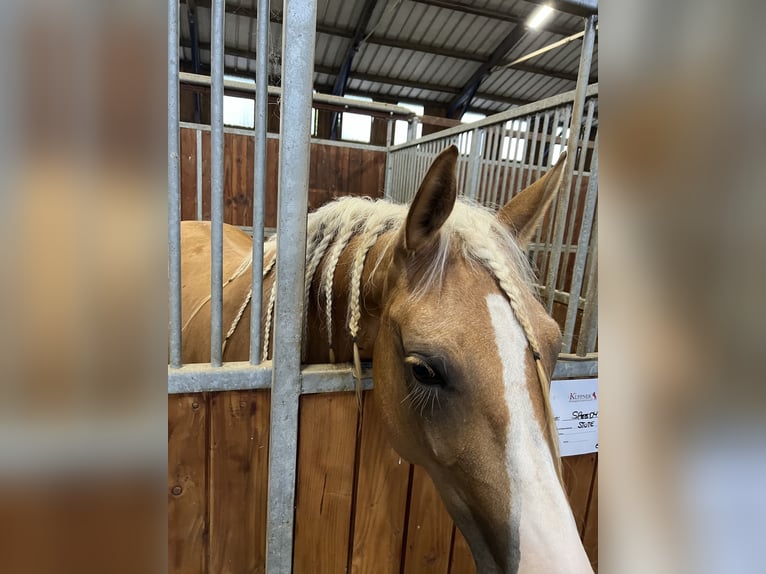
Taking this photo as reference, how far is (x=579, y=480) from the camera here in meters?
1.27

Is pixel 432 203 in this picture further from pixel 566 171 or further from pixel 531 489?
pixel 566 171

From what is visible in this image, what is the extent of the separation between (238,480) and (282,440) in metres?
0.15

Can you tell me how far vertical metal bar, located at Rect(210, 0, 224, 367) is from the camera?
2.36 feet

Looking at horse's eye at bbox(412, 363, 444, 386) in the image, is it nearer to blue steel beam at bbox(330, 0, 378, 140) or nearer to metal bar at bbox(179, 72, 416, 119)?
metal bar at bbox(179, 72, 416, 119)

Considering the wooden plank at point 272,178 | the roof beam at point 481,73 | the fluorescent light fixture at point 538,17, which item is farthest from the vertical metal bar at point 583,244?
the roof beam at point 481,73

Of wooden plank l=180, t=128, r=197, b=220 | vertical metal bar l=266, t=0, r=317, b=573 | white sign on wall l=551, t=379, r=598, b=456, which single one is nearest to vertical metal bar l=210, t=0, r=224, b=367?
vertical metal bar l=266, t=0, r=317, b=573

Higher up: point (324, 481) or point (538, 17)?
point (538, 17)

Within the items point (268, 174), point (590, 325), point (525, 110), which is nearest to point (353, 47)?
point (268, 174)

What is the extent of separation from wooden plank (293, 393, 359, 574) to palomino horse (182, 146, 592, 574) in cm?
12

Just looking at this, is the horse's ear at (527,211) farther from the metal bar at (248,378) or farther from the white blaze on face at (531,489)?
the metal bar at (248,378)

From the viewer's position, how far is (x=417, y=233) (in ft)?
2.41
